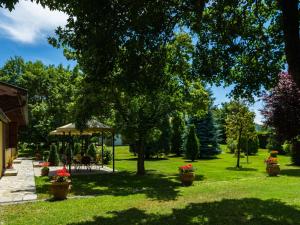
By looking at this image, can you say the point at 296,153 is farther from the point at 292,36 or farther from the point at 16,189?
the point at 292,36

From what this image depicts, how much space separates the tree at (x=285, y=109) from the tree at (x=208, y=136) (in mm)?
17340

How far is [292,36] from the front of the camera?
817cm

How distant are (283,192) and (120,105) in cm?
1067

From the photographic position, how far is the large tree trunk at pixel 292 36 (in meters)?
8.14

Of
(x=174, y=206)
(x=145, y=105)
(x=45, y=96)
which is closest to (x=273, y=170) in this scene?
(x=145, y=105)

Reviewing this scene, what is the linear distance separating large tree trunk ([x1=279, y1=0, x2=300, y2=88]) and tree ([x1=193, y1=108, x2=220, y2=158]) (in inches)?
1266

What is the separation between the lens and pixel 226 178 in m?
20.3

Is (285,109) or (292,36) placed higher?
(292,36)

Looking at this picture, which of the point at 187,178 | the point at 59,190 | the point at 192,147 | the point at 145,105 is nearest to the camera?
the point at 59,190

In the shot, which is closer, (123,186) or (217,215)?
(217,215)

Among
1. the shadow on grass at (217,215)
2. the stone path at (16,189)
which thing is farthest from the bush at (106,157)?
the shadow on grass at (217,215)

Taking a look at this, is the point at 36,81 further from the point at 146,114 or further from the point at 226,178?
the point at 226,178

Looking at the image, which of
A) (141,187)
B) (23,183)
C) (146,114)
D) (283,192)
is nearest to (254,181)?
(283,192)

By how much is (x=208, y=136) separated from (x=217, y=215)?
103 feet
